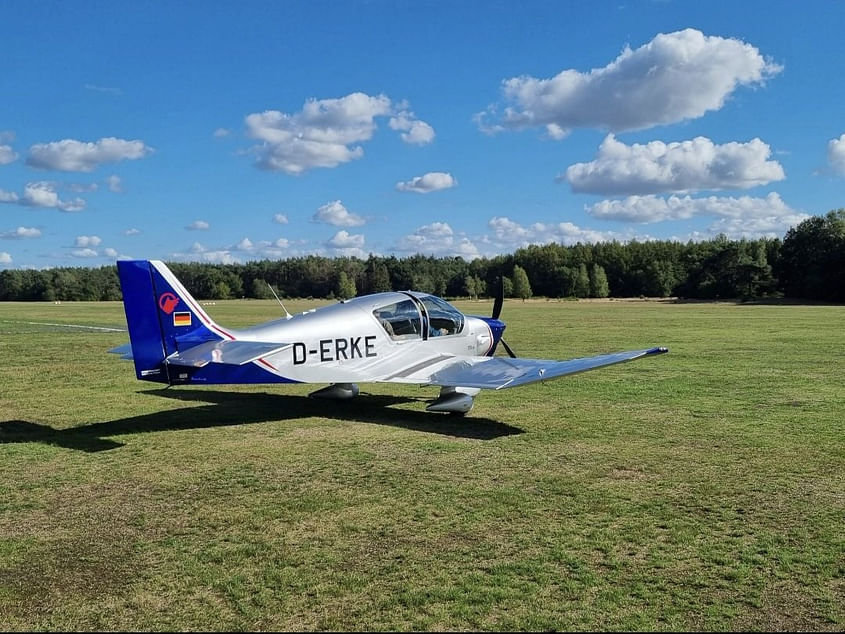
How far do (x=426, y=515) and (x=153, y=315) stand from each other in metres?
4.92

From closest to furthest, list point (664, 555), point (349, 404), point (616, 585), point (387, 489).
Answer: point (616, 585), point (664, 555), point (387, 489), point (349, 404)

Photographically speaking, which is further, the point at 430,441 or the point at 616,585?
the point at 430,441

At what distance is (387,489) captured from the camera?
20.1ft

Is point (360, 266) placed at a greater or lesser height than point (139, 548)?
greater

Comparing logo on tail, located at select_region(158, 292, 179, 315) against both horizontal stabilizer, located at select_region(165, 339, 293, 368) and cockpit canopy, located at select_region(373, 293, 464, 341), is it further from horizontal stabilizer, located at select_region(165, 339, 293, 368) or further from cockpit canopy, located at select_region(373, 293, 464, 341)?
cockpit canopy, located at select_region(373, 293, 464, 341)

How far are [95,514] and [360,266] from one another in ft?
408

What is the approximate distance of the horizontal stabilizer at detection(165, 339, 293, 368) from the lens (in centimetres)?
833

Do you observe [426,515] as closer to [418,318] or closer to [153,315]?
[153,315]

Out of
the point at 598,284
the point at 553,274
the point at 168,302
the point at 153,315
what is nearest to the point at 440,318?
the point at 168,302

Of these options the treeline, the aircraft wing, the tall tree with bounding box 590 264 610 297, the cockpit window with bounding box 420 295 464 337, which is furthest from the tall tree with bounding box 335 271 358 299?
the aircraft wing

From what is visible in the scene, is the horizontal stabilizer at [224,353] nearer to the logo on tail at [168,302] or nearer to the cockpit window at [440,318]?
the logo on tail at [168,302]

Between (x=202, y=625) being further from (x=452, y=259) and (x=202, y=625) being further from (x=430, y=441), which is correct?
(x=452, y=259)

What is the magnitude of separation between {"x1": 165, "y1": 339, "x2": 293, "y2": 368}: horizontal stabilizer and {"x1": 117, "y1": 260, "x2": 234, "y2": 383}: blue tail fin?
126mm

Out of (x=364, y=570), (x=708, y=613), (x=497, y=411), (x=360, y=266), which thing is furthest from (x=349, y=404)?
(x=360, y=266)
